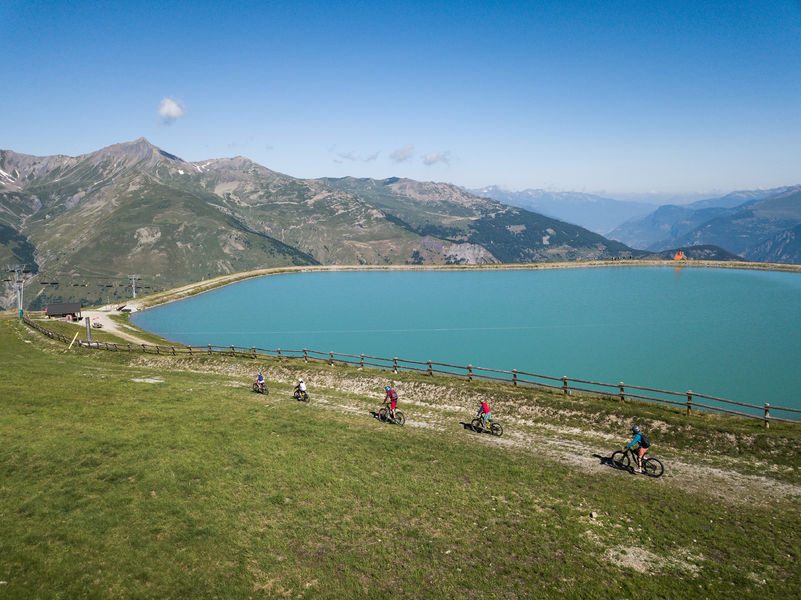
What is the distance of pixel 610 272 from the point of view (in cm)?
17238

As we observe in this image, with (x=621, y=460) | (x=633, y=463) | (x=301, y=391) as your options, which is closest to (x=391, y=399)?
(x=301, y=391)

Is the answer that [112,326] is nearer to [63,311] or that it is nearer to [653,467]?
[63,311]

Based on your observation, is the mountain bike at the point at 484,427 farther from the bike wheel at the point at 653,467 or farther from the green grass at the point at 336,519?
the bike wheel at the point at 653,467

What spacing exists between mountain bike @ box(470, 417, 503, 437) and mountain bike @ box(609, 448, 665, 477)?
7.56m

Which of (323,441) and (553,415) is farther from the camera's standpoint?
(553,415)

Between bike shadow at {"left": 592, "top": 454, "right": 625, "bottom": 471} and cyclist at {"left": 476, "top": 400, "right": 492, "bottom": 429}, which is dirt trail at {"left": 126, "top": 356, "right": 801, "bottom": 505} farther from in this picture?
cyclist at {"left": 476, "top": 400, "right": 492, "bottom": 429}

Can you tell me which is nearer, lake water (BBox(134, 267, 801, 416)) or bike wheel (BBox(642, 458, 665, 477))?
bike wheel (BBox(642, 458, 665, 477))

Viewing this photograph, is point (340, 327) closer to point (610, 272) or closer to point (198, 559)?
A: point (198, 559)

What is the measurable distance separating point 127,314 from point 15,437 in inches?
3666

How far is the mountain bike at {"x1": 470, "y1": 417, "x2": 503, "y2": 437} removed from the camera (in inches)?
1315

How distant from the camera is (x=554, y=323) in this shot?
307 feet

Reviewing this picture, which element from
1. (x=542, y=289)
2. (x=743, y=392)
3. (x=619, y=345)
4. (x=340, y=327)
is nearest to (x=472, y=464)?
(x=743, y=392)

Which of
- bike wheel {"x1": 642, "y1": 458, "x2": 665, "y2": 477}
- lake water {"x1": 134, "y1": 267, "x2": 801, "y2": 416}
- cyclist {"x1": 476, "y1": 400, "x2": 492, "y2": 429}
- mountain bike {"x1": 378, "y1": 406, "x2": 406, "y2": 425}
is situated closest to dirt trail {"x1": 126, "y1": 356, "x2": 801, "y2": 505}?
bike wheel {"x1": 642, "y1": 458, "x2": 665, "y2": 477}

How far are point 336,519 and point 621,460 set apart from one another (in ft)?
54.3
